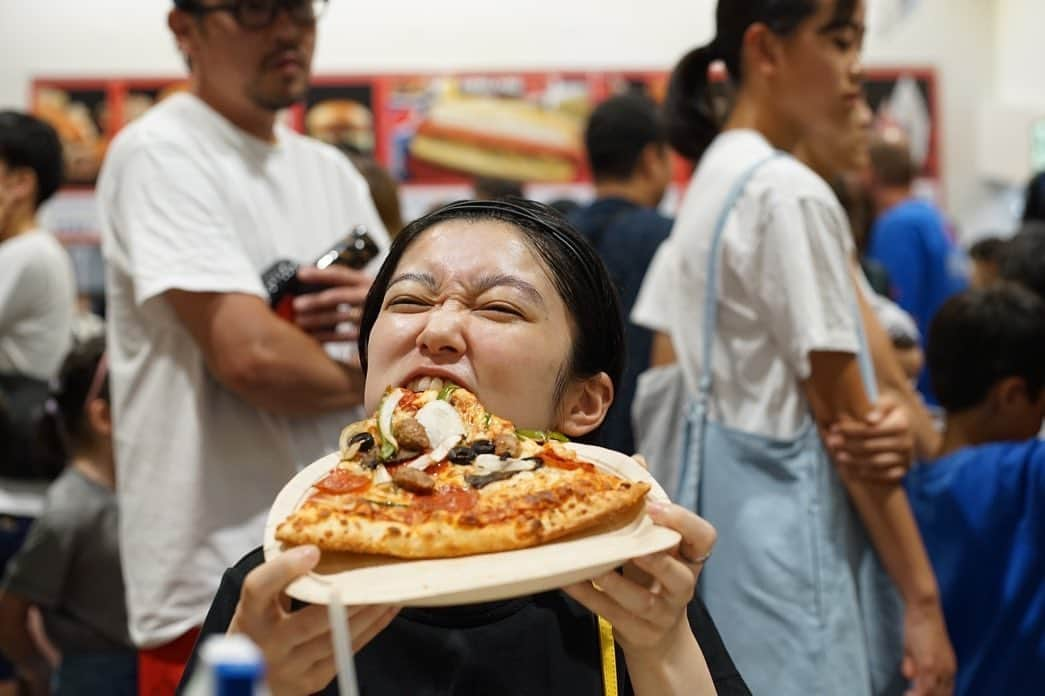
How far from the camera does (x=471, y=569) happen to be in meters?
1.04

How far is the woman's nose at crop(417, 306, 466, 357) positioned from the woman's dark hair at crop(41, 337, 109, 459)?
2.13 m

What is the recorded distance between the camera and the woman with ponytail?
2146 millimetres

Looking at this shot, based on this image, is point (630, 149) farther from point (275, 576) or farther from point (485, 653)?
point (275, 576)

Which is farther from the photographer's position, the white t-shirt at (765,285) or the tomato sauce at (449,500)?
the white t-shirt at (765,285)

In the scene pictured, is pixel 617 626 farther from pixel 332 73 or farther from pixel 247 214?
pixel 332 73

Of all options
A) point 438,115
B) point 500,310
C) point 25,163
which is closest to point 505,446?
point 500,310

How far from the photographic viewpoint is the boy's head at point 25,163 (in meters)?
3.92

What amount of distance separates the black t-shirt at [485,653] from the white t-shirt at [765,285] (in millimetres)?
836

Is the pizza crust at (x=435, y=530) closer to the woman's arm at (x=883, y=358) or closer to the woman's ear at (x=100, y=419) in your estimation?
the woman's arm at (x=883, y=358)

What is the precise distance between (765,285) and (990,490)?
0.77 m

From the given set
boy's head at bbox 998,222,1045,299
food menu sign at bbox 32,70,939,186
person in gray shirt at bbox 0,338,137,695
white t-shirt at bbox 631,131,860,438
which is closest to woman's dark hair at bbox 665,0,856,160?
white t-shirt at bbox 631,131,860,438

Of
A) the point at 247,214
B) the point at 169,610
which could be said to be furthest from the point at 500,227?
the point at 169,610

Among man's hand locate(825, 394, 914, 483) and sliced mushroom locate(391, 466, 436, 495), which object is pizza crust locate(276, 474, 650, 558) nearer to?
sliced mushroom locate(391, 466, 436, 495)

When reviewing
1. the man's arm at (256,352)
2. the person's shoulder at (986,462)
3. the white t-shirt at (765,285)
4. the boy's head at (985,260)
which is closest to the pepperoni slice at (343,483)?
the man's arm at (256,352)
